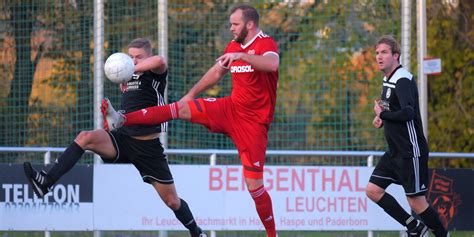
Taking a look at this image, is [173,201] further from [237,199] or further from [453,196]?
[453,196]

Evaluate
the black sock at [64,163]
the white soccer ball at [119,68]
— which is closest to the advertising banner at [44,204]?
the black sock at [64,163]

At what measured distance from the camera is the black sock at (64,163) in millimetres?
9273

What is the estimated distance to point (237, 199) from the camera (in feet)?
41.9

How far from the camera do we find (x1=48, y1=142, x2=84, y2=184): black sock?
927cm

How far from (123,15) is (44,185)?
6184 millimetres

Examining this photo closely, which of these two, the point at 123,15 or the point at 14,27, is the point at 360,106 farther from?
the point at 14,27

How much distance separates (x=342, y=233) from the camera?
43.5 feet

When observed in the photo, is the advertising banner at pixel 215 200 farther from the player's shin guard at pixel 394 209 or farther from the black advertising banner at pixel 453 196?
the player's shin guard at pixel 394 209

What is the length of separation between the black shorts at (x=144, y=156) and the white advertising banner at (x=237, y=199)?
235 centimetres

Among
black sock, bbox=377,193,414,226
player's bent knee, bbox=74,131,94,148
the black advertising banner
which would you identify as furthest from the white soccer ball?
the black advertising banner

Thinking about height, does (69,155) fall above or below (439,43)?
below

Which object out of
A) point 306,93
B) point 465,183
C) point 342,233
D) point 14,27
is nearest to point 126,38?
point 14,27

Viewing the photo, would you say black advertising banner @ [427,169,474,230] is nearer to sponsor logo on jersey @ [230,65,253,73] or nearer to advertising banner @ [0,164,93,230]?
advertising banner @ [0,164,93,230]

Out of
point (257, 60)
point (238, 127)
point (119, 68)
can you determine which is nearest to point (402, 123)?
point (238, 127)
